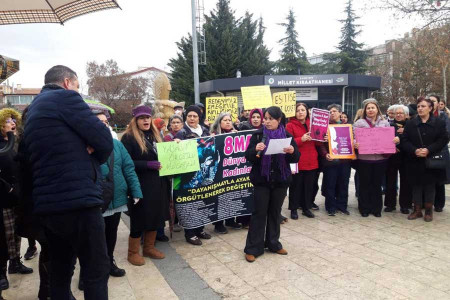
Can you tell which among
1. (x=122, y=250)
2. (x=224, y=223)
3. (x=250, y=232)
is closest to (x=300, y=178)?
(x=224, y=223)

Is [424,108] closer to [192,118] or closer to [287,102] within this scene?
[287,102]

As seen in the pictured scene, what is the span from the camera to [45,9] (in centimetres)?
380

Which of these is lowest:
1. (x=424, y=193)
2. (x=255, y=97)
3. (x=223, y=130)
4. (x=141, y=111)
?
(x=424, y=193)

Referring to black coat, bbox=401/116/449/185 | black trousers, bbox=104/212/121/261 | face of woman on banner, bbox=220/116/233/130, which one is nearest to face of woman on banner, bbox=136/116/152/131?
black trousers, bbox=104/212/121/261

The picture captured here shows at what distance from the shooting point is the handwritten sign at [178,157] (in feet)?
14.7

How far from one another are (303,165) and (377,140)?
1.31 metres

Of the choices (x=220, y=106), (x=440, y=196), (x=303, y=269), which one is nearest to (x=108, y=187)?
(x=303, y=269)

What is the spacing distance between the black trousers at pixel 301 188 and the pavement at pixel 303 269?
2.24 ft

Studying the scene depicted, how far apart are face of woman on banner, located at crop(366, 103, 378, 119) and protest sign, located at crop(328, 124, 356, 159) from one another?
391 mm

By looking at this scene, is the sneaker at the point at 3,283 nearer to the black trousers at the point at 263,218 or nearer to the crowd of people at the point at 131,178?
the crowd of people at the point at 131,178

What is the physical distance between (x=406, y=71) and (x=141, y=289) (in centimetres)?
3855

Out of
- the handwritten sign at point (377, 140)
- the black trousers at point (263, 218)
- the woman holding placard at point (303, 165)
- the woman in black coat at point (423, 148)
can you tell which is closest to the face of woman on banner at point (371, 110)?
the handwritten sign at point (377, 140)

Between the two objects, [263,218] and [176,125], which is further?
[176,125]

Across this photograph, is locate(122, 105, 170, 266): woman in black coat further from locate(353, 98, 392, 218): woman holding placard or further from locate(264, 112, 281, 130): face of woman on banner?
locate(353, 98, 392, 218): woman holding placard
